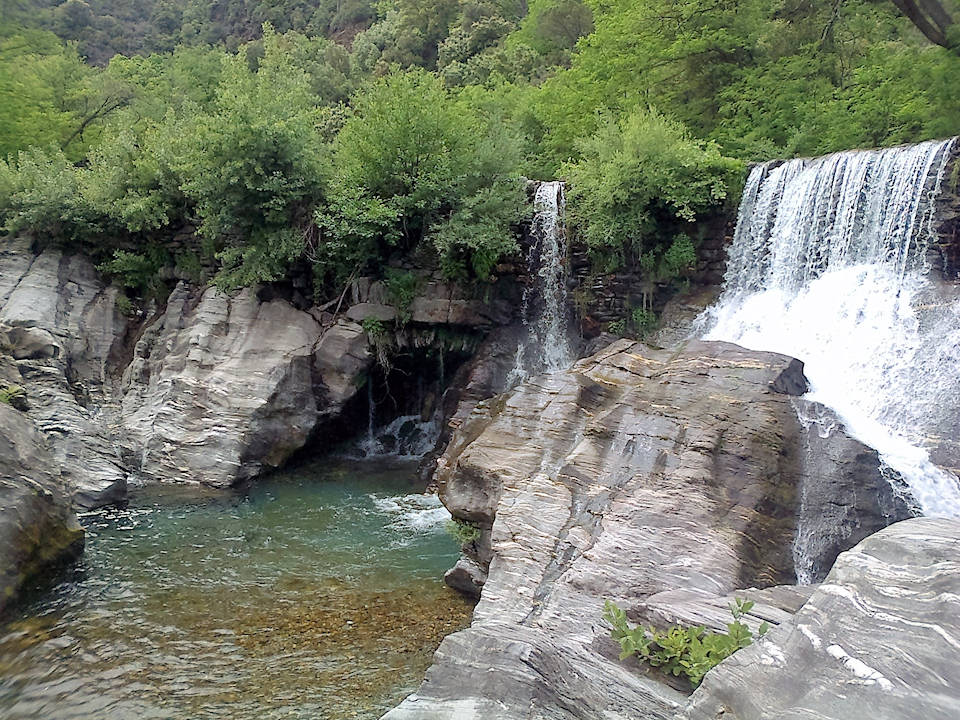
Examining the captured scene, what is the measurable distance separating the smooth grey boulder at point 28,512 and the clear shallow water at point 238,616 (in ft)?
1.24

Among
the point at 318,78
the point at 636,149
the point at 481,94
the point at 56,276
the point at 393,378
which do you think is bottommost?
the point at 393,378

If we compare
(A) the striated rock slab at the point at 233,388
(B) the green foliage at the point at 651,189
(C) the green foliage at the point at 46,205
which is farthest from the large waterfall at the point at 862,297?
(C) the green foliage at the point at 46,205

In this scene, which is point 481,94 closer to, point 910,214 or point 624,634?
point 910,214

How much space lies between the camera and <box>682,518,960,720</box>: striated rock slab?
109 inches

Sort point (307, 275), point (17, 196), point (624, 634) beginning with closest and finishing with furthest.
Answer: point (624, 634) < point (307, 275) < point (17, 196)

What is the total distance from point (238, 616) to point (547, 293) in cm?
923

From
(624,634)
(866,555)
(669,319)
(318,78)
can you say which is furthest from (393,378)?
(318,78)

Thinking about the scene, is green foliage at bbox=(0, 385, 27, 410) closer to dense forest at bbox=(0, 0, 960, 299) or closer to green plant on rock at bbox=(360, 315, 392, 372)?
dense forest at bbox=(0, 0, 960, 299)

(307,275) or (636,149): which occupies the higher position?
(636,149)

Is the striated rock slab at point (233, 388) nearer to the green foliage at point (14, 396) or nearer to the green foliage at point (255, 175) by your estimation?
the green foliage at point (255, 175)

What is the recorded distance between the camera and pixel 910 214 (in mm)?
10602

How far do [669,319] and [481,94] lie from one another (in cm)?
1159

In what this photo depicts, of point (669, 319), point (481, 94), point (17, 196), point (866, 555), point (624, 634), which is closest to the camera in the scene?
point (866, 555)

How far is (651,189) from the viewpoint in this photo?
515 inches
